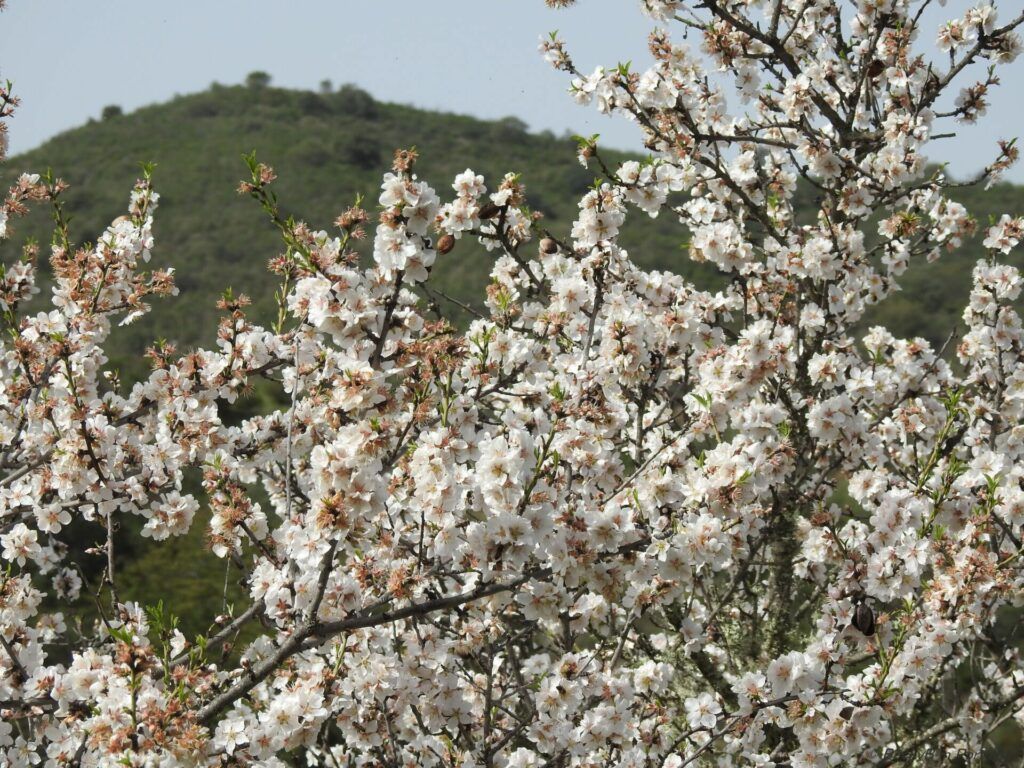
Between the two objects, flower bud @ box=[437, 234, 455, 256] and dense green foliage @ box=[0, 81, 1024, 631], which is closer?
flower bud @ box=[437, 234, 455, 256]

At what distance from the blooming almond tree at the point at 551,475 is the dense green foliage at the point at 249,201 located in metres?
11.4

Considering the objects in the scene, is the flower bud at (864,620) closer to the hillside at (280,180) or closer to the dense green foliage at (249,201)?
the dense green foliage at (249,201)

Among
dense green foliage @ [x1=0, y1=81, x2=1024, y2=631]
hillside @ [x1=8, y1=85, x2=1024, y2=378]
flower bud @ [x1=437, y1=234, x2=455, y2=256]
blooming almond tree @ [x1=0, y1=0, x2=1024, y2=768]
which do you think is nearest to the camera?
blooming almond tree @ [x1=0, y1=0, x2=1024, y2=768]

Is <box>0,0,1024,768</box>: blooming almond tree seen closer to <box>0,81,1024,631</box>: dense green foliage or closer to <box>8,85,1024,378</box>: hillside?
<box>0,81,1024,631</box>: dense green foliage

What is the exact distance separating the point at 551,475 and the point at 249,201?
130 ft

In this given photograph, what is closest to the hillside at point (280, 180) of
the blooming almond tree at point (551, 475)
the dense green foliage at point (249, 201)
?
the dense green foliage at point (249, 201)

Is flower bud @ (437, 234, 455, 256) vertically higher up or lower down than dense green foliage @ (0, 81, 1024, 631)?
lower down

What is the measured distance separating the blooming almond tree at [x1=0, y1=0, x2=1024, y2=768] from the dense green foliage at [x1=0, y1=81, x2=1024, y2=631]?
11.4 meters

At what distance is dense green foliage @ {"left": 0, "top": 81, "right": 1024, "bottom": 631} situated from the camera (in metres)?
26.4

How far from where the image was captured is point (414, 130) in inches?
2217

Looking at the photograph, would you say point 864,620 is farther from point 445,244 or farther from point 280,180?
point 280,180

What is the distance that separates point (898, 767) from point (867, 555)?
1.78 m

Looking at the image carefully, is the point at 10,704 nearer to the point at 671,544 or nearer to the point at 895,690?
the point at 671,544

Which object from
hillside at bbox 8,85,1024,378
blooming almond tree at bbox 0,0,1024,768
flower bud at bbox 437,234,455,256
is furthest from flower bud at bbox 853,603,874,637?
hillside at bbox 8,85,1024,378
